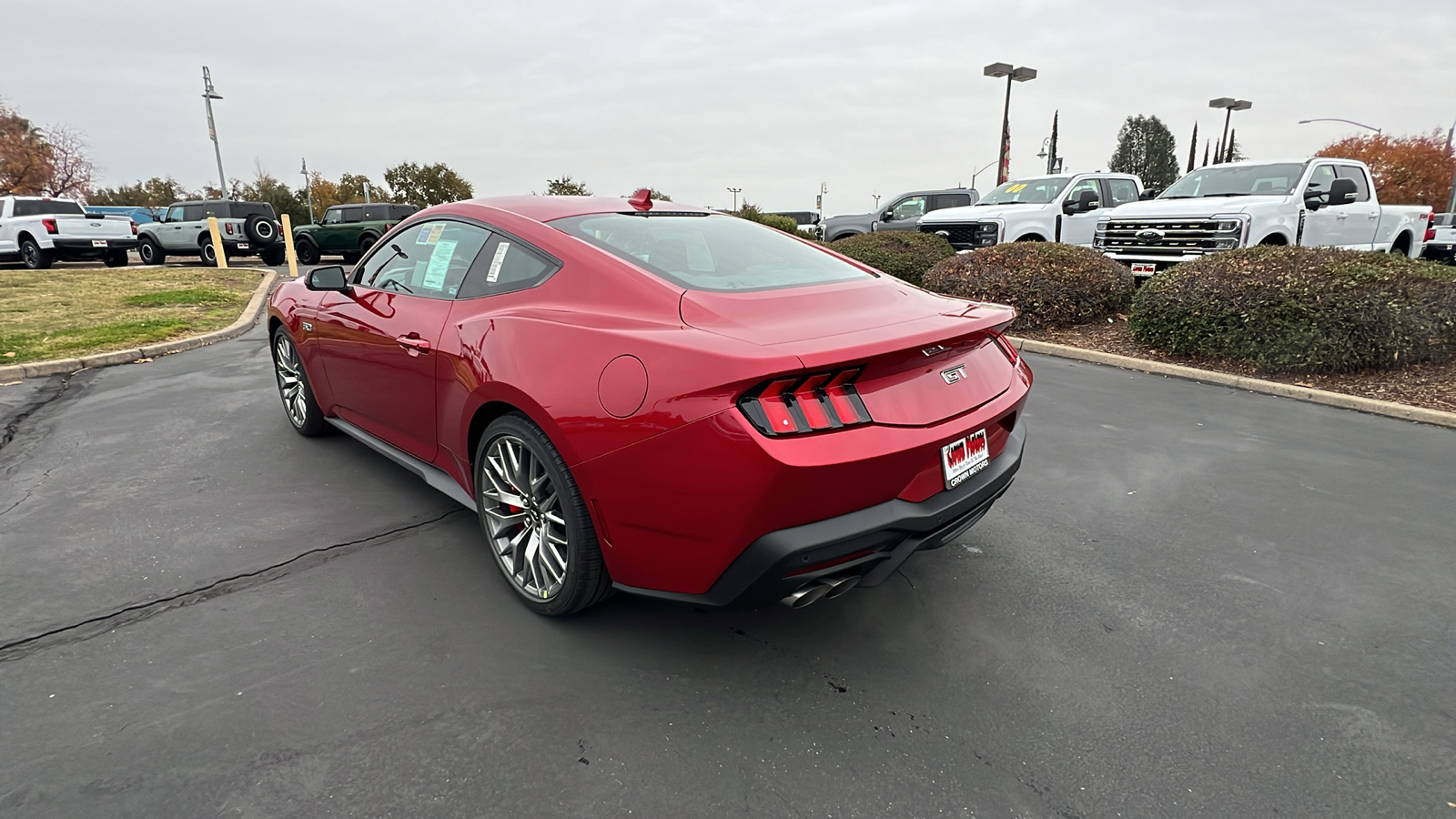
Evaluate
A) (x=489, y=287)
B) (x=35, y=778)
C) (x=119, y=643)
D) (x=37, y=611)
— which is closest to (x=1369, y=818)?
(x=489, y=287)

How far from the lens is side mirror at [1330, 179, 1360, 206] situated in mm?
10516

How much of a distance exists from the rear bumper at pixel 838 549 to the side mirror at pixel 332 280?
2689 mm

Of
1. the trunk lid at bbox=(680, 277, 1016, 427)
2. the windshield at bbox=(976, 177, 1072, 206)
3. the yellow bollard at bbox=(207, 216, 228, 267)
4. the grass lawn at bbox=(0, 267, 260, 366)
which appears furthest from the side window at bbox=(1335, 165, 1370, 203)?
the yellow bollard at bbox=(207, 216, 228, 267)

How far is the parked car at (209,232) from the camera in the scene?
21500 millimetres

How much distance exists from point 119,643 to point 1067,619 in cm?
347

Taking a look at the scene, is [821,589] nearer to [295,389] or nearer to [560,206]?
[560,206]

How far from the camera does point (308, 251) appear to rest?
23.8 meters

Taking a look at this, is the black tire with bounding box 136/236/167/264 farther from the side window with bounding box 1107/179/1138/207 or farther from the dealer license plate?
the dealer license plate

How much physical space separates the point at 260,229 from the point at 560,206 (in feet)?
74.3

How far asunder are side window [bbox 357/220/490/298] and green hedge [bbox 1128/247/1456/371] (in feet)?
23.5

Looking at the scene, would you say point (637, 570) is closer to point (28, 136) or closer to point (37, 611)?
point (37, 611)

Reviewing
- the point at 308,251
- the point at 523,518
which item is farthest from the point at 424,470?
the point at 308,251

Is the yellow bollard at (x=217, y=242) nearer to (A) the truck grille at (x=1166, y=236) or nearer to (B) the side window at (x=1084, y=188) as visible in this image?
(B) the side window at (x=1084, y=188)

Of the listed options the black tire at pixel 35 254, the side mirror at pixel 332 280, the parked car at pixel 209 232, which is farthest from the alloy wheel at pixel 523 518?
the black tire at pixel 35 254
